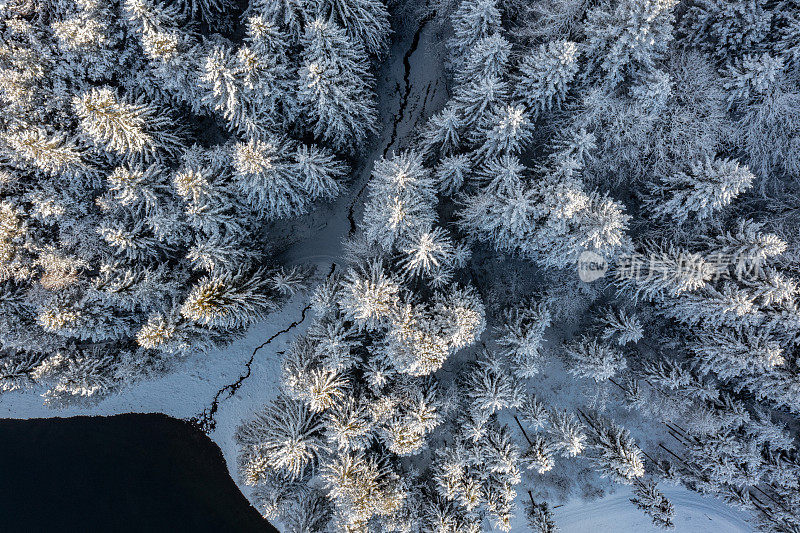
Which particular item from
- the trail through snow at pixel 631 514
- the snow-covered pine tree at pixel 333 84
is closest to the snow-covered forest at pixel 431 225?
the snow-covered pine tree at pixel 333 84

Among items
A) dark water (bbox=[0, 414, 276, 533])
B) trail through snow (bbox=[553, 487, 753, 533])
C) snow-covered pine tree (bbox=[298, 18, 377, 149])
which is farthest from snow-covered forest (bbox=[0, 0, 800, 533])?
dark water (bbox=[0, 414, 276, 533])

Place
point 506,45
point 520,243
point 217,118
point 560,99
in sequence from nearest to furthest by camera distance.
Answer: point 506,45
point 560,99
point 520,243
point 217,118

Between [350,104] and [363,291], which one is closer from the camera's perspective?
[363,291]

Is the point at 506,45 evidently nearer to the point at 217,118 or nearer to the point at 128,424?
the point at 217,118

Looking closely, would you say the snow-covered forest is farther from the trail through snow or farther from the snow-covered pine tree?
the trail through snow

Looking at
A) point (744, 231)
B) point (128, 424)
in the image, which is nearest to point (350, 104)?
point (744, 231)

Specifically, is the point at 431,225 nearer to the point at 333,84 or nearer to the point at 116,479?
the point at 333,84

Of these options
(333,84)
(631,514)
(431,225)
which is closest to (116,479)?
(431,225)
